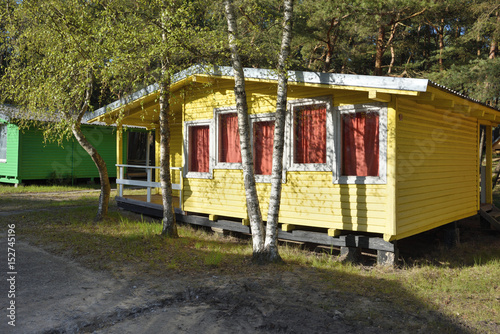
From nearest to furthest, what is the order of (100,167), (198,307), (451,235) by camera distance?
(198,307) → (451,235) → (100,167)

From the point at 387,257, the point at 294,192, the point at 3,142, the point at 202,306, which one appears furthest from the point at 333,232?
the point at 3,142

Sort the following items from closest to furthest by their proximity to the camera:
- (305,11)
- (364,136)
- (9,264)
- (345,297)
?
(345,297) < (9,264) < (364,136) < (305,11)

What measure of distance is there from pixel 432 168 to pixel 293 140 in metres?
2.71

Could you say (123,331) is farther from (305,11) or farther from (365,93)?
(305,11)

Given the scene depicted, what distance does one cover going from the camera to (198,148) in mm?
9469

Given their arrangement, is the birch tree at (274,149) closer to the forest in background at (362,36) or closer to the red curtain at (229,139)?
the forest in background at (362,36)

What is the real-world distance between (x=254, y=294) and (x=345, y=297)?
1125 mm

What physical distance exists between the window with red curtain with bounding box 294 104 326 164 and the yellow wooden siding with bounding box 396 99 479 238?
133 centimetres

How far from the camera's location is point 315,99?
7.41 meters

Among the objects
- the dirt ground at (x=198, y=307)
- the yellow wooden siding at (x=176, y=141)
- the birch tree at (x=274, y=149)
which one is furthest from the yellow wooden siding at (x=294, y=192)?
the yellow wooden siding at (x=176, y=141)

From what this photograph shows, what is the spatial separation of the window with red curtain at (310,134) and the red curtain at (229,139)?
1.41m

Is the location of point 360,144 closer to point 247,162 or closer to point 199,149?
point 247,162

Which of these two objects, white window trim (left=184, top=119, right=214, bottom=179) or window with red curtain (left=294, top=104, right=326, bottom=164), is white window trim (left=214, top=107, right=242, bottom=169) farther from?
window with red curtain (left=294, top=104, right=326, bottom=164)

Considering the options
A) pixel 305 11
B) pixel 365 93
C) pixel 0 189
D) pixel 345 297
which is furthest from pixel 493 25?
pixel 0 189
